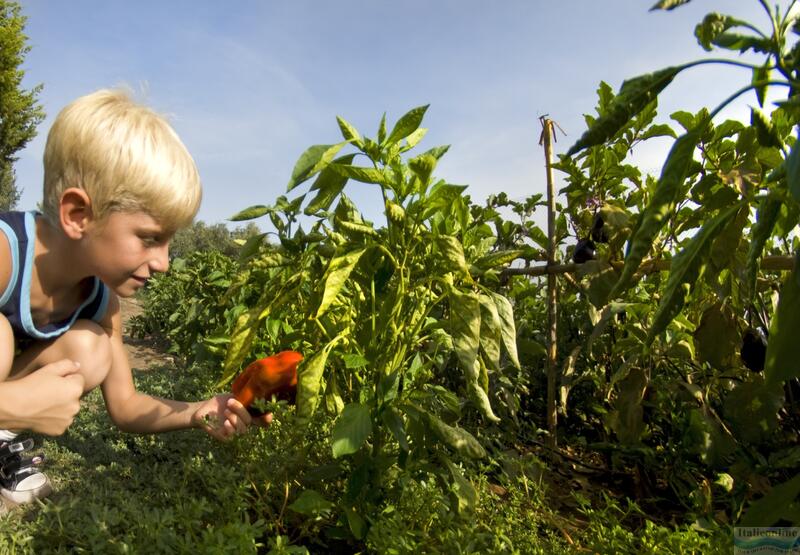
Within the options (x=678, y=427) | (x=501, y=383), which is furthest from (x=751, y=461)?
(x=501, y=383)

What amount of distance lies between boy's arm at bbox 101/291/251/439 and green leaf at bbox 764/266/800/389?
1143 mm

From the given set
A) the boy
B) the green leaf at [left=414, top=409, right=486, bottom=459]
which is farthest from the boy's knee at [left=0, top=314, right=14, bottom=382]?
the green leaf at [left=414, top=409, right=486, bottom=459]

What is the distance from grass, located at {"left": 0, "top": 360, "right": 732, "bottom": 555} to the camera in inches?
42.3

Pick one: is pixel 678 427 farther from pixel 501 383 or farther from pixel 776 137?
pixel 776 137

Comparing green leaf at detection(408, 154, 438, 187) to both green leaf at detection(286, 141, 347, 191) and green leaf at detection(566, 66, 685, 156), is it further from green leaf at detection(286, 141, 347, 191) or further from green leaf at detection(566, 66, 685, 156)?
green leaf at detection(566, 66, 685, 156)

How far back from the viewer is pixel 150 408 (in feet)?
5.52

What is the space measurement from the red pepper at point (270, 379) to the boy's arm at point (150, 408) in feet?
0.16

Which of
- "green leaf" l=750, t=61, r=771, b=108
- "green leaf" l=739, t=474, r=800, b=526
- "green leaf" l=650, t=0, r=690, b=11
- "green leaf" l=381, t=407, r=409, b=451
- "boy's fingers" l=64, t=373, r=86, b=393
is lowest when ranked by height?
"green leaf" l=739, t=474, r=800, b=526

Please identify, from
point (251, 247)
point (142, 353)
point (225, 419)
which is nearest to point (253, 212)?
point (251, 247)

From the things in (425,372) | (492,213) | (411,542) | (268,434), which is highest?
(492,213)

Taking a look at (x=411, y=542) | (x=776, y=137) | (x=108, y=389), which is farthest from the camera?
(x=108, y=389)

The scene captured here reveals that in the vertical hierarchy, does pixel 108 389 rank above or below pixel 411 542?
above

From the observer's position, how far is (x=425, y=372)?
1365 mm

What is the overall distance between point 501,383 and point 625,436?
0.50 m
